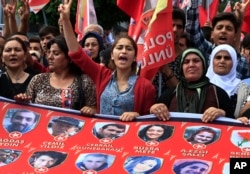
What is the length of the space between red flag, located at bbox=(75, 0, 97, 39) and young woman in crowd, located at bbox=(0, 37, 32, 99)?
3313 millimetres

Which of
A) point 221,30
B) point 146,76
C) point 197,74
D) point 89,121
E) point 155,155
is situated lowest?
point 155,155

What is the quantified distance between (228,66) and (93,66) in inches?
48.7

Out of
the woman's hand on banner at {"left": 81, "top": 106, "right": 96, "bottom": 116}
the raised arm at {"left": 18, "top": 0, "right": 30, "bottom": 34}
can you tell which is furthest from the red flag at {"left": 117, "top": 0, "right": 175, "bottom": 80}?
the raised arm at {"left": 18, "top": 0, "right": 30, "bottom": 34}

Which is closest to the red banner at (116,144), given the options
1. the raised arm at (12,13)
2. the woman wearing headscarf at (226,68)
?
the woman wearing headscarf at (226,68)

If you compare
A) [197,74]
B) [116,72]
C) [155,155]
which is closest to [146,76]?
[116,72]

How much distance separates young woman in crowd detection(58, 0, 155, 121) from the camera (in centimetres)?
498

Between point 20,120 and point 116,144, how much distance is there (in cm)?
89

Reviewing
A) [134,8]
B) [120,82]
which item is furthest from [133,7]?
[120,82]

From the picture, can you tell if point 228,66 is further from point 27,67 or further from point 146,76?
point 27,67

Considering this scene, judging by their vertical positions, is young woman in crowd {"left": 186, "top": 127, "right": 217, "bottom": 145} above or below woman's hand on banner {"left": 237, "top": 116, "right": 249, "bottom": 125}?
below

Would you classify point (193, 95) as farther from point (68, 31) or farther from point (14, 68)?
point (14, 68)

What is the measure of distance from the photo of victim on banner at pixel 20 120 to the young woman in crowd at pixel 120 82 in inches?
22.6

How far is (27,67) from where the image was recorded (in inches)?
246

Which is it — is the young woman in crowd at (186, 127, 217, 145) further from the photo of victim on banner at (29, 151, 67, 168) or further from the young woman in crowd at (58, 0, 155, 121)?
the photo of victim on banner at (29, 151, 67, 168)
